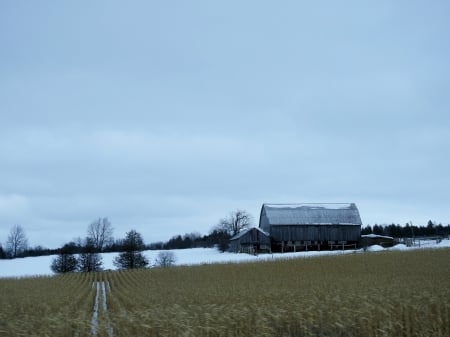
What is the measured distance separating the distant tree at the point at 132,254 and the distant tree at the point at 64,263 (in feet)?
23.6

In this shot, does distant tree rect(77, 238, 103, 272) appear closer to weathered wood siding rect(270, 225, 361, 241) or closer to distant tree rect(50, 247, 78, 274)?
distant tree rect(50, 247, 78, 274)

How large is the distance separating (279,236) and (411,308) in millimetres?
62340

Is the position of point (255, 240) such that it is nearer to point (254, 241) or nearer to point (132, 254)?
point (254, 241)

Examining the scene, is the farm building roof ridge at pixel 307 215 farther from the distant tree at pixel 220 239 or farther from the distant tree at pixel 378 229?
the distant tree at pixel 378 229

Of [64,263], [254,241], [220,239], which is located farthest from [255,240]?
[64,263]

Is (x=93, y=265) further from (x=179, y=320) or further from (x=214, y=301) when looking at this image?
(x=179, y=320)

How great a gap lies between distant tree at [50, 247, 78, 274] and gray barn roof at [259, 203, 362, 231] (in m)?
31.8

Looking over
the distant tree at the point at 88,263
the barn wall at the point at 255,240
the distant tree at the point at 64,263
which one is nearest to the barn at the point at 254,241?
the barn wall at the point at 255,240

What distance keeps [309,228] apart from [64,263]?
39.7 meters

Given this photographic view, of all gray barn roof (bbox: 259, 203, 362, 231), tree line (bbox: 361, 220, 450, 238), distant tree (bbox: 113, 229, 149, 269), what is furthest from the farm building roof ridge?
tree line (bbox: 361, 220, 450, 238)

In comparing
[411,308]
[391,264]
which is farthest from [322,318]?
[391,264]

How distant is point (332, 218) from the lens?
76.7 metres

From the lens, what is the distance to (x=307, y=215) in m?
76.4

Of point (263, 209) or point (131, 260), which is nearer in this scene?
point (131, 260)
